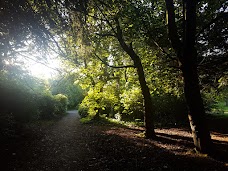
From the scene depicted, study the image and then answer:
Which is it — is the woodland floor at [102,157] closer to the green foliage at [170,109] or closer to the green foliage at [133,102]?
the green foliage at [133,102]

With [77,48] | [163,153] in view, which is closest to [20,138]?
[77,48]

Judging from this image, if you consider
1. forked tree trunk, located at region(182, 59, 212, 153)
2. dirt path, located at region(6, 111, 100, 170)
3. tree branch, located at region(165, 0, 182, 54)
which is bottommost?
dirt path, located at region(6, 111, 100, 170)

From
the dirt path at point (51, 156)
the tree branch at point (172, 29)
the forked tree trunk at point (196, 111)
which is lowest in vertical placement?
the dirt path at point (51, 156)

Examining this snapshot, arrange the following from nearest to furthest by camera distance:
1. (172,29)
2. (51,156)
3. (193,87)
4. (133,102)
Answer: (193,87)
(172,29)
(51,156)
(133,102)

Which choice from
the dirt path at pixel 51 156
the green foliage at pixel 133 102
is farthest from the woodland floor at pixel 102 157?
the green foliage at pixel 133 102

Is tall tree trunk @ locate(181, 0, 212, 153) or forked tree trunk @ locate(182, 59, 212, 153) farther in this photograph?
forked tree trunk @ locate(182, 59, 212, 153)

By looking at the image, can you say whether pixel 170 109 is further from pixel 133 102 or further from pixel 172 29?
pixel 172 29

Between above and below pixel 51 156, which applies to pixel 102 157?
above

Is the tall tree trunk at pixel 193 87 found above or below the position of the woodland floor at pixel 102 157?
above

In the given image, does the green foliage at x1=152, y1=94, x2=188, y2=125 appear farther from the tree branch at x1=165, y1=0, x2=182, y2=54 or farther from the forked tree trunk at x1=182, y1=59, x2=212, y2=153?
the tree branch at x1=165, y1=0, x2=182, y2=54

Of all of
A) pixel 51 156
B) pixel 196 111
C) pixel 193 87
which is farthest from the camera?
pixel 51 156

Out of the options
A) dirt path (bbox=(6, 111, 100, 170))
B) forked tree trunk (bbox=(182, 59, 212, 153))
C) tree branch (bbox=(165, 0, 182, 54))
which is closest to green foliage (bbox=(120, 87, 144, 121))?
dirt path (bbox=(6, 111, 100, 170))

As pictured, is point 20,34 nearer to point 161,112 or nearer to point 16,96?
point 16,96

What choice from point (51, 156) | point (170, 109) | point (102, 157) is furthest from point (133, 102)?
point (51, 156)
